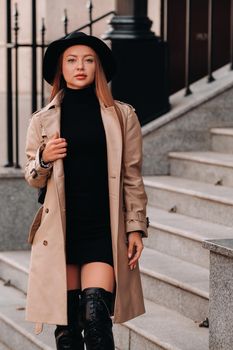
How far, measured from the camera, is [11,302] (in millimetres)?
8492

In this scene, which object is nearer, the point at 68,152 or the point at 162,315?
the point at 68,152

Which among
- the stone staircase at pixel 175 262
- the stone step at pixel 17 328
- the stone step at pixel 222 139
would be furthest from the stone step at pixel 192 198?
the stone step at pixel 17 328

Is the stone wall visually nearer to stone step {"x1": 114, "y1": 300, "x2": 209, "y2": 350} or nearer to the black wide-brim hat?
stone step {"x1": 114, "y1": 300, "x2": 209, "y2": 350}

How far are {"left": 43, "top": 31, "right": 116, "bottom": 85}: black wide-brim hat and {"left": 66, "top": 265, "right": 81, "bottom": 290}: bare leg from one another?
3.04ft

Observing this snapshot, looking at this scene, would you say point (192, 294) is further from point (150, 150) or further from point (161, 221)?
point (150, 150)

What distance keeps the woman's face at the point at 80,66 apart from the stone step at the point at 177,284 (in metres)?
1.70

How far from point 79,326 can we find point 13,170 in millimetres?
3845

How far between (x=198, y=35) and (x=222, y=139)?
11.2 feet

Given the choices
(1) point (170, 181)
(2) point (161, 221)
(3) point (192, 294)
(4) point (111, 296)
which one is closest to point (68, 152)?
(4) point (111, 296)

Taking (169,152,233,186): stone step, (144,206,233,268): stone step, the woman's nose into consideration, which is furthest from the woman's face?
(169,152,233,186): stone step

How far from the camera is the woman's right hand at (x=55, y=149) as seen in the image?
18.5ft

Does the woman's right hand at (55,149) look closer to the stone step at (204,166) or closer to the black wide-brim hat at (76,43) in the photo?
the black wide-brim hat at (76,43)

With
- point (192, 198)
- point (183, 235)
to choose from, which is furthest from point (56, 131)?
point (192, 198)

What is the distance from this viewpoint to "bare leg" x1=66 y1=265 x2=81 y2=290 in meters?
5.81
